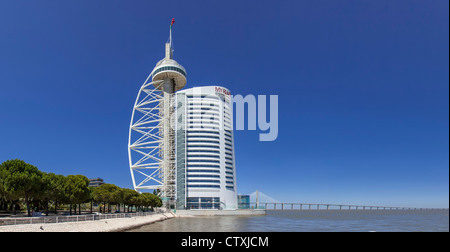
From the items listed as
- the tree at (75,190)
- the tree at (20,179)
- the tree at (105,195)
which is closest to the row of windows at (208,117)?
the tree at (105,195)

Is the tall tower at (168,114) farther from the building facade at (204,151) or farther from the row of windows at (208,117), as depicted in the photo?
the row of windows at (208,117)

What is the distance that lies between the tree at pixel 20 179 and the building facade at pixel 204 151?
98.3 metres

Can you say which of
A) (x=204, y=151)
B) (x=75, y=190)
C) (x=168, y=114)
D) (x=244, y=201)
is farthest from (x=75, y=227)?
→ (x=244, y=201)

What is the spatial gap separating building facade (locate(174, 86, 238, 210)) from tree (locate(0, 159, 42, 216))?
9830 centimetres

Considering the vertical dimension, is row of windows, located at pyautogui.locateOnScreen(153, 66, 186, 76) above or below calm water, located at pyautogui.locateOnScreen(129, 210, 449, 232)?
above

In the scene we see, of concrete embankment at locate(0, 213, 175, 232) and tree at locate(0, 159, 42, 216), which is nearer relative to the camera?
concrete embankment at locate(0, 213, 175, 232)

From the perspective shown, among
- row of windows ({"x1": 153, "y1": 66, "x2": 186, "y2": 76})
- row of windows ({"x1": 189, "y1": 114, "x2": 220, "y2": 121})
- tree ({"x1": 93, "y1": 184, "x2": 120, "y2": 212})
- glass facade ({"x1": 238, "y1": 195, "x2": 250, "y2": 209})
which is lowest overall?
glass facade ({"x1": 238, "y1": 195, "x2": 250, "y2": 209})

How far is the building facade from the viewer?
14125cm

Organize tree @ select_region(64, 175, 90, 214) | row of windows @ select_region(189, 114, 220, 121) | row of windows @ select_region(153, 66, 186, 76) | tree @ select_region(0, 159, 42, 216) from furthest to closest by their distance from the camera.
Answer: row of windows @ select_region(189, 114, 220, 121) → row of windows @ select_region(153, 66, 186, 76) → tree @ select_region(64, 175, 90, 214) → tree @ select_region(0, 159, 42, 216)

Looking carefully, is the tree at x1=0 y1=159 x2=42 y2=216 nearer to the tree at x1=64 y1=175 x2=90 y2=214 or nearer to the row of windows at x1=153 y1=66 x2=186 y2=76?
the tree at x1=64 y1=175 x2=90 y2=214

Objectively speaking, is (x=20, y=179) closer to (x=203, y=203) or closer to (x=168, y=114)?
(x=203, y=203)

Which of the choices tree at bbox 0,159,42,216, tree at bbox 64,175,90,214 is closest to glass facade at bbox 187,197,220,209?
tree at bbox 64,175,90,214
